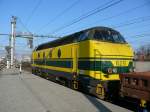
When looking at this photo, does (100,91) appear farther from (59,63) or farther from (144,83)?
(59,63)

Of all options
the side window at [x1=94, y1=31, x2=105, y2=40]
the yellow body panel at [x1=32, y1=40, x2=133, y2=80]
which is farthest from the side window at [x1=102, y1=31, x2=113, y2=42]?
the yellow body panel at [x1=32, y1=40, x2=133, y2=80]

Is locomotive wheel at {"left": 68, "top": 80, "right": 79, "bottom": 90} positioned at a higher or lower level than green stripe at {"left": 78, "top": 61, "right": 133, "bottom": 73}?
lower

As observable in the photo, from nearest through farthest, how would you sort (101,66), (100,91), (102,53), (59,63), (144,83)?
(144,83)
(100,91)
(101,66)
(102,53)
(59,63)

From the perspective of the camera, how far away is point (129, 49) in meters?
13.4

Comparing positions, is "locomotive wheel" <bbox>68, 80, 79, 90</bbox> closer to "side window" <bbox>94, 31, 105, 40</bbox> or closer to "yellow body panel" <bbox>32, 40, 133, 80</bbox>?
"yellow body panel" <bbox>32, 40, 133, 80</bbox>

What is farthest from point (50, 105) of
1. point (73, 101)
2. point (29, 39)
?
point (29, 39)

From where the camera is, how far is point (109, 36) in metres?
13.4

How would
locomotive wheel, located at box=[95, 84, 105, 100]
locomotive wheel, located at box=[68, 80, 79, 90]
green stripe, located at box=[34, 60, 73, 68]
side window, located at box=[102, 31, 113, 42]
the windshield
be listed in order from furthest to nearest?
green stripe, located at box=[34, 60, 73, 68]
locomotive wheel, located at box=[68, 80, 79, 90]
side window, located at box=[102, 31, 113, 42]
the windshield
locomotive wheel, located at box=[95, 84, 105, 100]

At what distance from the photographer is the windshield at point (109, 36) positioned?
12964 millimetres

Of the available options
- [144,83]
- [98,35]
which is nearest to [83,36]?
[98,35]

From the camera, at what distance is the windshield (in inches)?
510

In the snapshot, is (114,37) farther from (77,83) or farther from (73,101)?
(73,101)

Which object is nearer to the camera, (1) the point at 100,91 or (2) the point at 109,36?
(1) the point at 100,91

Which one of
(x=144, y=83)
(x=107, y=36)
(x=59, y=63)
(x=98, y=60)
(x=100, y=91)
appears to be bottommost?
(x=100, y=91)
